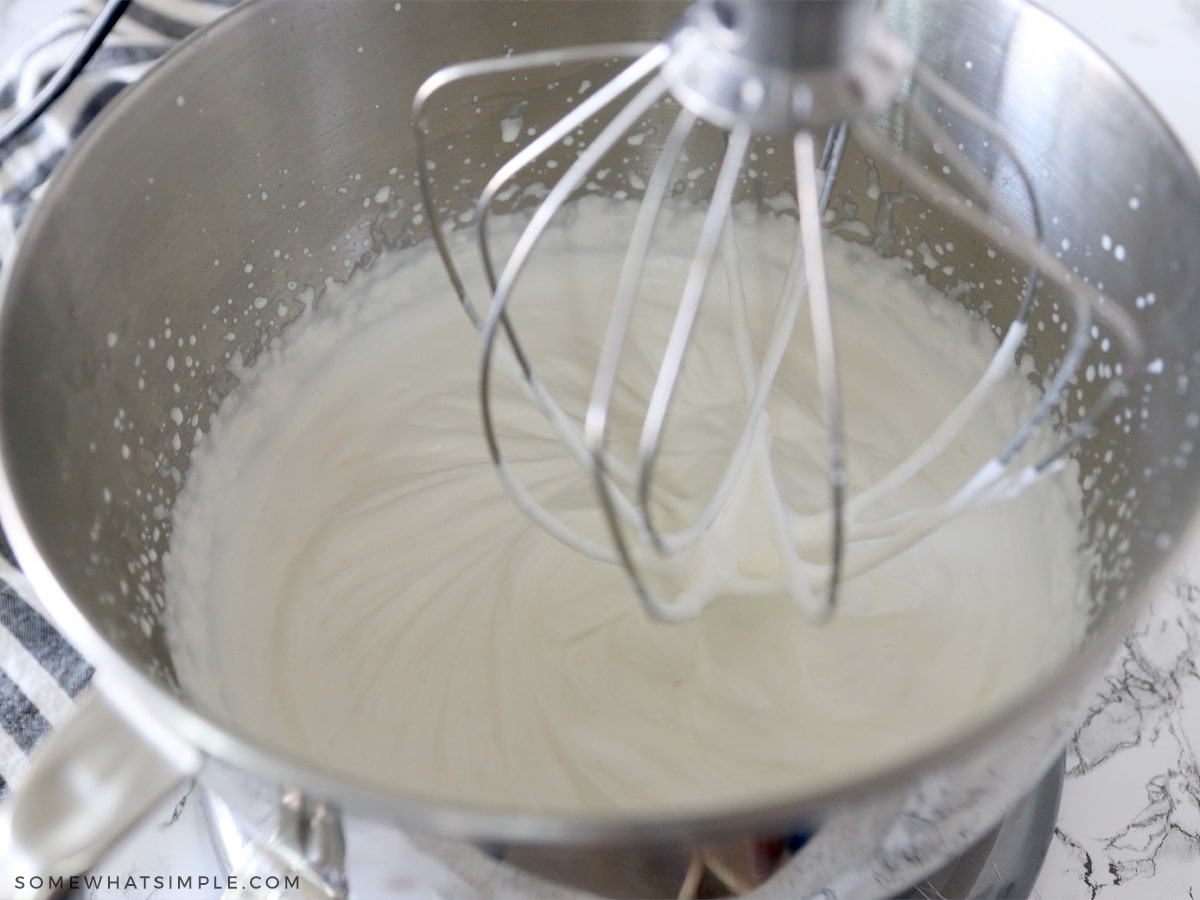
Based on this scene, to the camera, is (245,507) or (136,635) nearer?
(136,635)

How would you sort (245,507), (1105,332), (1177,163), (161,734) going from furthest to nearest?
(245,507) → (1105,332) → (1177,163) → (161,734)

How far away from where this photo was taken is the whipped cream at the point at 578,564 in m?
0.79

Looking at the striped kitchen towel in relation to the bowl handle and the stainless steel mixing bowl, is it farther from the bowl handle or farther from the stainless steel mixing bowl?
the bowl handle

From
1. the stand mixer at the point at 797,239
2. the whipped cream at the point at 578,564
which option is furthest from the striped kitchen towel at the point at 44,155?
the stand mixer at the point at 797,239

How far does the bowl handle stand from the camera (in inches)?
17.8

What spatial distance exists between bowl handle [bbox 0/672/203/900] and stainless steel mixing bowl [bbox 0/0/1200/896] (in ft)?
0.04

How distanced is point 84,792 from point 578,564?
0.47 m

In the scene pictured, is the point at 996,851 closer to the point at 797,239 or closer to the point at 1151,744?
the point at 1151,744

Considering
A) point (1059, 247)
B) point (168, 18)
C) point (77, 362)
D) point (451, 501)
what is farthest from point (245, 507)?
point (1059, 247)

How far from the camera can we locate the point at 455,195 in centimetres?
99

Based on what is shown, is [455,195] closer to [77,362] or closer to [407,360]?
[407,360]

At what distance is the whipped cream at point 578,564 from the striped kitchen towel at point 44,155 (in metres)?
0.10

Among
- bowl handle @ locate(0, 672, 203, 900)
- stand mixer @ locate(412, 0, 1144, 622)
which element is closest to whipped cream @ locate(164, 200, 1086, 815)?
stand mixer @ locate(412, 0, 1144, 622)

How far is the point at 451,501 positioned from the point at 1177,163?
1.89ft
